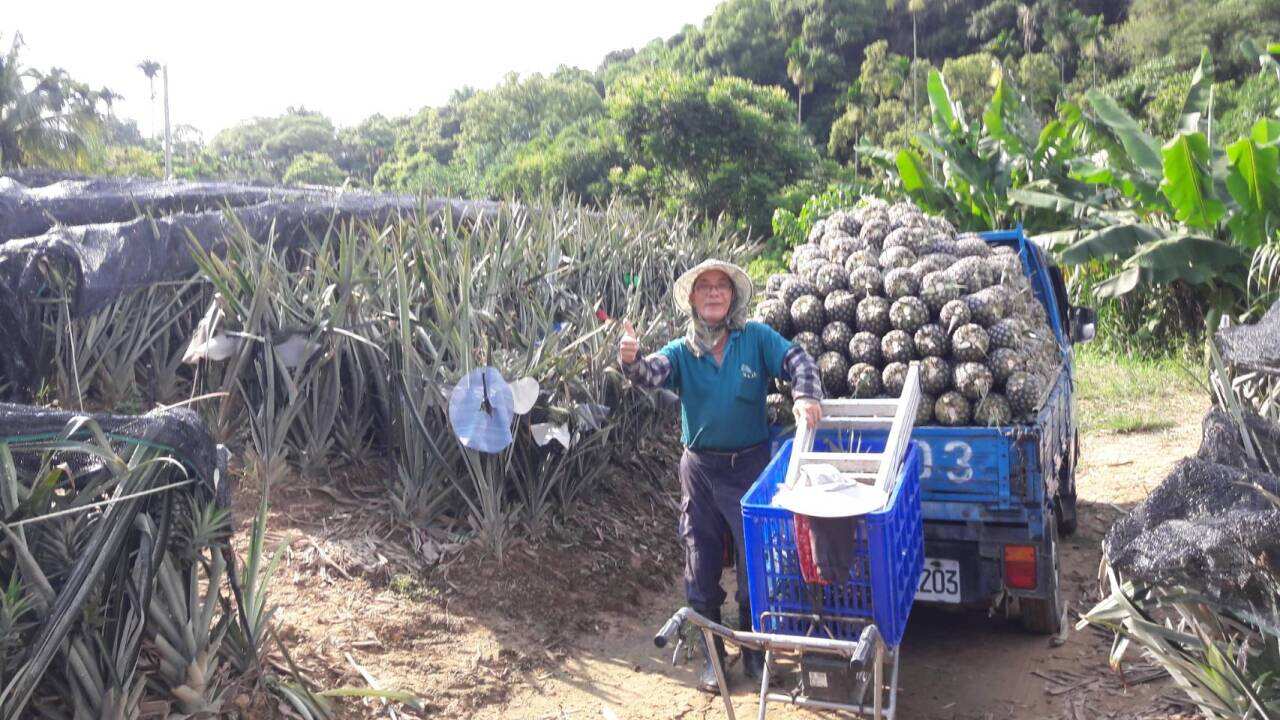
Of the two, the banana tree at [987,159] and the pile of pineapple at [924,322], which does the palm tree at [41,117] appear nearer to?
the banana tree at [987,159]

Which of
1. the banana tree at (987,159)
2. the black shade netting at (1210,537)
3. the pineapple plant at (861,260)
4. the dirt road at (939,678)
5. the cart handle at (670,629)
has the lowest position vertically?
the dirt road at (939,678)

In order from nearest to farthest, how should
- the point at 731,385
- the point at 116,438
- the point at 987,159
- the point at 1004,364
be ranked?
the point at 116,438 → the point at 731,385 → the point at 1004,364 → the point at 987,159

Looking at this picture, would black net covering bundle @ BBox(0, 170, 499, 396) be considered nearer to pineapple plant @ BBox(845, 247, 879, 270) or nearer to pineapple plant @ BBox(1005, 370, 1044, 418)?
pineapple plant @ BBox(845, 247, 879, 270)

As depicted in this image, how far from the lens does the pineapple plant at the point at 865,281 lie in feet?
16.6

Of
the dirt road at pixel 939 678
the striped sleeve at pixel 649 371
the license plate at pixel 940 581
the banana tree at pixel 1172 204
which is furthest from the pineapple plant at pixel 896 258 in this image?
the banana tree at pixel 1172 204

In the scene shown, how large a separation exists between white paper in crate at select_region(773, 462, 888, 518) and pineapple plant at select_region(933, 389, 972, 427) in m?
1.16

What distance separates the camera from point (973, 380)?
4602 millimetres

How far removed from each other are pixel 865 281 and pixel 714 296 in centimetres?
93

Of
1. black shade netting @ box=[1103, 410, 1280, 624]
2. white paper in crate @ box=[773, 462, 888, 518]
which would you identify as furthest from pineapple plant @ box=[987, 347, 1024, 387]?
white paper in crate @ box=[773, 462, 888, 518]

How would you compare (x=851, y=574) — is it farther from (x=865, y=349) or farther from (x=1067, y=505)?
(x=1067, y=505)

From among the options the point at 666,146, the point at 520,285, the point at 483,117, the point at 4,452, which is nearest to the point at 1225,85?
the point at 666,146

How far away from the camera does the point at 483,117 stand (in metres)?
50.1

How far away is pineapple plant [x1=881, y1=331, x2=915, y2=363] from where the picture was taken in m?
4.82

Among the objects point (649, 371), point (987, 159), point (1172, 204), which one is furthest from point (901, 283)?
point (987, 159)
